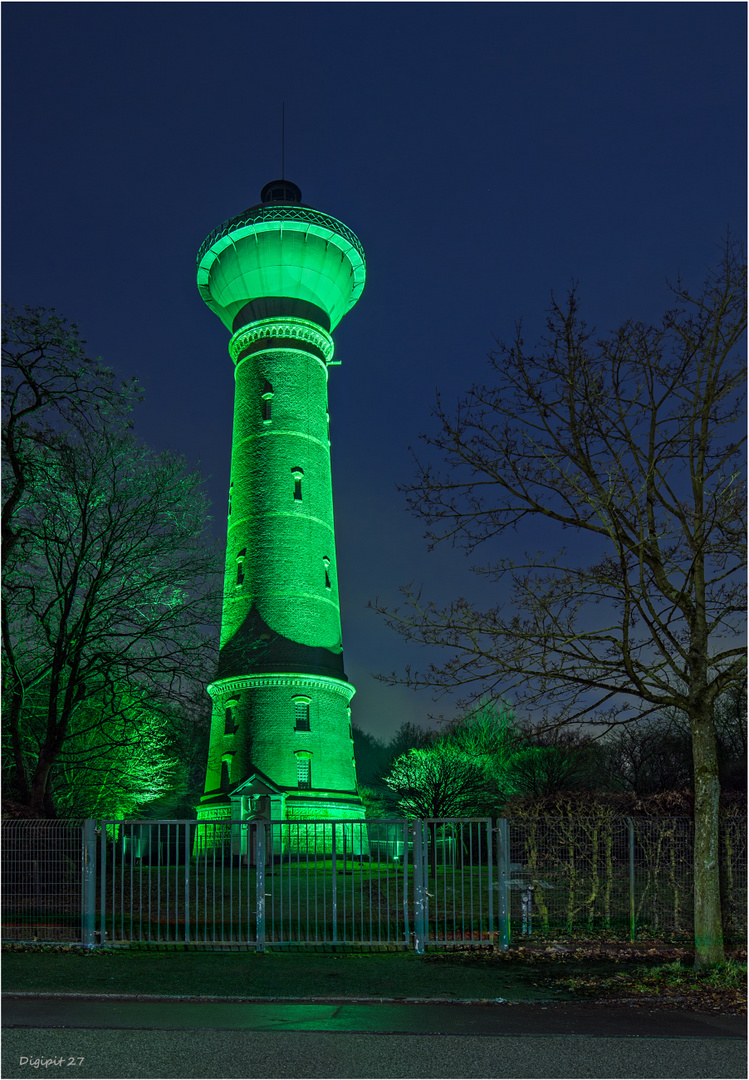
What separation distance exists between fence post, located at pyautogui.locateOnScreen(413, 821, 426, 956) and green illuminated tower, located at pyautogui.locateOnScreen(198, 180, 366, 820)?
21.7 meters

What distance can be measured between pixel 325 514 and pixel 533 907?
85.1 feet

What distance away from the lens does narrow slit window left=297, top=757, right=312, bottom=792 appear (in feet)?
126

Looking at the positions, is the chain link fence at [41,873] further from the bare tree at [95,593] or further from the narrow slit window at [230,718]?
the narrow slit window at [230,718]

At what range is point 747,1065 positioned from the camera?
7.66 m

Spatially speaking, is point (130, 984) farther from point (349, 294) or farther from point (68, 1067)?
point (349, 294)

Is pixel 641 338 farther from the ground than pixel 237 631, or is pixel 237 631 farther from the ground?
pixel 641 338

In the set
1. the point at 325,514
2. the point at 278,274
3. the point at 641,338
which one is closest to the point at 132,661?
the point at 641,338

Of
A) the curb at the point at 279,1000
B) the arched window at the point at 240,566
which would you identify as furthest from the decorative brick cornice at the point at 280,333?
the curb at the point at 279,1000

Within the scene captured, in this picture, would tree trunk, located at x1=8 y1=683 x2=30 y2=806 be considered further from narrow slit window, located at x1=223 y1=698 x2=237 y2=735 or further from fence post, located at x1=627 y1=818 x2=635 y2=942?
narrow slit window, located at x1=223 y1=698 x2=237 y2=735

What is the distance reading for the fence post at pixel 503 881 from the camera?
47.0 ft

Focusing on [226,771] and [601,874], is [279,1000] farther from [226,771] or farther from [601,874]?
[226,771]

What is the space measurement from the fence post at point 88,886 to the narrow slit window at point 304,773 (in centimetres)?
2316

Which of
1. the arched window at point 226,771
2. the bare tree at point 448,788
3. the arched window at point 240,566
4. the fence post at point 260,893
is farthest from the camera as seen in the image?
the bare tree at point 448,788

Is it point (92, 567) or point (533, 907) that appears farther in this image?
point (92, 567)
